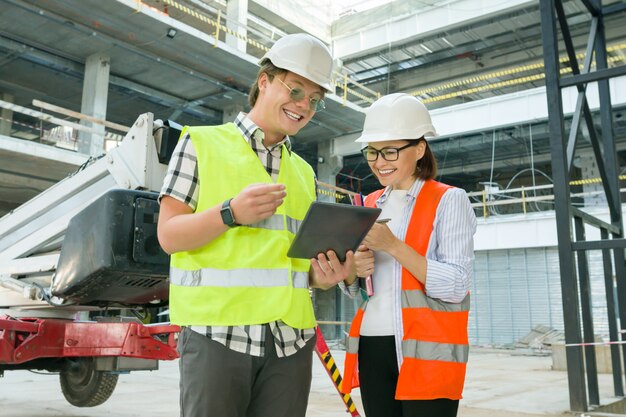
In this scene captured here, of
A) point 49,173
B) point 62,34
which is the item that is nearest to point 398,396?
point 49,173

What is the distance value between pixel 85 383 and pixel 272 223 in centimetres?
500

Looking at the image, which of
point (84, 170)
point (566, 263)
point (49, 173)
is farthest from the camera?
point (49, 173)

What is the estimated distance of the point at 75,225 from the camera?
4086 millimetres

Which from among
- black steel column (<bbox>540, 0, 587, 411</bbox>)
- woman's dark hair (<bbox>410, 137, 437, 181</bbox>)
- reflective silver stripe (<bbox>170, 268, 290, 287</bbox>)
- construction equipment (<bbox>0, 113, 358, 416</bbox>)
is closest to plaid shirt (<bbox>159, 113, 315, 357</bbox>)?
reflective silver stripe (<bbox>170, 268, 290, 287</bbox>)

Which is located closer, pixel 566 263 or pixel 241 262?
pixel 241 262

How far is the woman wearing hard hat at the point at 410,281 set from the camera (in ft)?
6.44

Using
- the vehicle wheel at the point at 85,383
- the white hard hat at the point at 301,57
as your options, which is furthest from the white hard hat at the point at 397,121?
the vehicle wheel at the point at 85,383

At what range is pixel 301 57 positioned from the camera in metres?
1.83

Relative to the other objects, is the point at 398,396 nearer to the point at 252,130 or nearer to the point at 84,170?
the point at 252,130

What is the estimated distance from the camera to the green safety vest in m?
1.64

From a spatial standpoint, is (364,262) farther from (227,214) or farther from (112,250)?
(112,250)

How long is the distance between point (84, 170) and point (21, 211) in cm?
96

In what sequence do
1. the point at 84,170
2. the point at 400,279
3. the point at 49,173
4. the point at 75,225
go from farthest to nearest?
the point at 49,173
the point at 84,170
the point at 75,225
the point at 400,279

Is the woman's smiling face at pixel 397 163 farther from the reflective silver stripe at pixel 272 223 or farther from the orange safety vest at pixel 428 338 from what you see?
the reflective silver stripe at pixel 272 223
